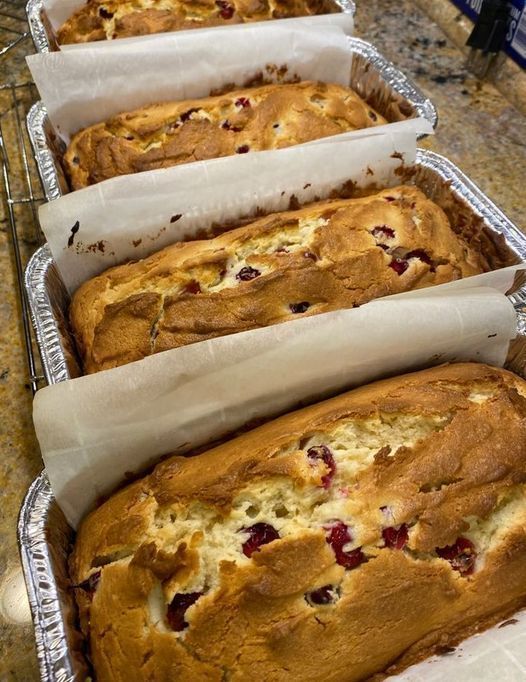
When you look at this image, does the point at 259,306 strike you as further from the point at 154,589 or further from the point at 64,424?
the point at 154,589

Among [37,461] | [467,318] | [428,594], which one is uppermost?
[467,318]

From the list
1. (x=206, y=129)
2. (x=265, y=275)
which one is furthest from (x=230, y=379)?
(x=206, y=129)

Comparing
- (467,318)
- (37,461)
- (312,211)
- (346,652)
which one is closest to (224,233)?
(312,211)

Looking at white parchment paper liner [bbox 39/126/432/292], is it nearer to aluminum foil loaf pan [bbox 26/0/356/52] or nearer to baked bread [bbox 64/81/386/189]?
baked bread [bbox 64/81/386/189]

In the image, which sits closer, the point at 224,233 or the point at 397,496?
the point at 397,496

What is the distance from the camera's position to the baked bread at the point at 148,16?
234cm

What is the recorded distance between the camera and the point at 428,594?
3.96ft

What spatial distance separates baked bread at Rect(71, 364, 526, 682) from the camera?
116 centimetres

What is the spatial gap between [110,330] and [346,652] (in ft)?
3.02

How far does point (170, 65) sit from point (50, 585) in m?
1.69

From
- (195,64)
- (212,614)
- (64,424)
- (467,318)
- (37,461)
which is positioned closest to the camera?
(212,614)

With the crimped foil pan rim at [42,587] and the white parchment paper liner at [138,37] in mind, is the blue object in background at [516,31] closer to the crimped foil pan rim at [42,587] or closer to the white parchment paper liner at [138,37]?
the white parchment paper liner at [138,37]

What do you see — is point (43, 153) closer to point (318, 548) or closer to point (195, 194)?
point (195, 194)

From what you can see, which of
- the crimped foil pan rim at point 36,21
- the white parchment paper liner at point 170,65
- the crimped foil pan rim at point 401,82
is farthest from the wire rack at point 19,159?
the crimped foil pan rim at point 401,82
